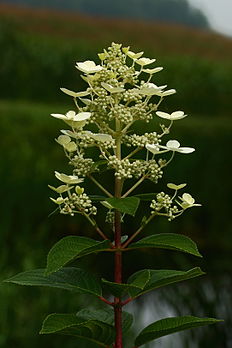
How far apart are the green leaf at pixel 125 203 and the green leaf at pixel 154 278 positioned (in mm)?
83

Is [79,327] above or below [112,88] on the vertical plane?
below

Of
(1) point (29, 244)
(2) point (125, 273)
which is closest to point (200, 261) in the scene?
(2) point (125, 273)

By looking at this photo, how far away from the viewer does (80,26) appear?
43.7 feet

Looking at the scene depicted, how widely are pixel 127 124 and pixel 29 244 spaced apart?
2370 mm

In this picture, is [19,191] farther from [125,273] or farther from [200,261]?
[200,261]

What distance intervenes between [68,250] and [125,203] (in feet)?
0.25

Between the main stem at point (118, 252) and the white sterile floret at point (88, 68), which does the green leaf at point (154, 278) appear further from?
the white sterile floret at point (88, 68)

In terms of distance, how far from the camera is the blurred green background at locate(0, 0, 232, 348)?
2.66 metres

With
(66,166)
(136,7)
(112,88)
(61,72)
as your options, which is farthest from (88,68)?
(136,7)

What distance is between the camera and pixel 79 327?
82cm

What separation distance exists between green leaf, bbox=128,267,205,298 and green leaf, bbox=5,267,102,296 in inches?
1.7

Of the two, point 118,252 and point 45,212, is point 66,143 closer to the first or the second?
point 118,252

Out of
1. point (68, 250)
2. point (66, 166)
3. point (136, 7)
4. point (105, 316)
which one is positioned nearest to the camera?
point (68, 250)

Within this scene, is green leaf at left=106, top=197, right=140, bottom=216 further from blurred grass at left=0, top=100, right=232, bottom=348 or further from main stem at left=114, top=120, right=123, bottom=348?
blurred grass at left=0, top=100, right=232, bottom=348
